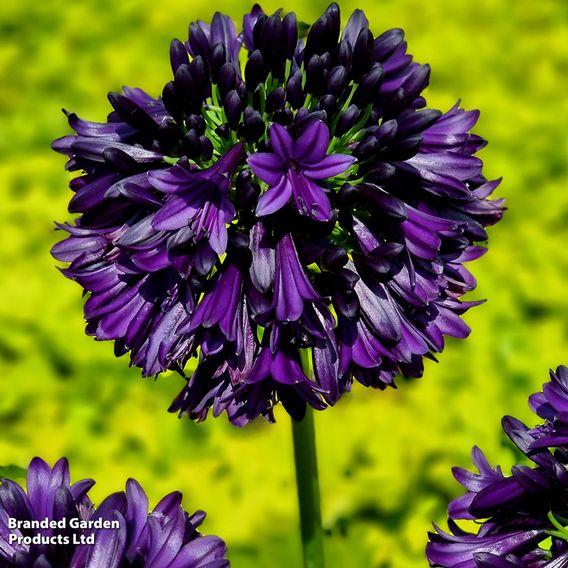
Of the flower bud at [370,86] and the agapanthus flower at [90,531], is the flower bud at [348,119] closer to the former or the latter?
the flower bud at [370,86]

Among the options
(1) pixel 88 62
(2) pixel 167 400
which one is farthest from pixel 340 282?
(1) pixel 88 62

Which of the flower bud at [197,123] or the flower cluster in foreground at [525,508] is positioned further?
the flower bud at [197,123]

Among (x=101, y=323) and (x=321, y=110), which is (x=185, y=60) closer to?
(x=321, y=110)

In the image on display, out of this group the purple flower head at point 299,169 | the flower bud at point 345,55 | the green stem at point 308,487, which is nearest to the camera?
the purple flower head at point 299,169

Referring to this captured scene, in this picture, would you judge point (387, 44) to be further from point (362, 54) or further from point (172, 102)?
→ point (172, 102)

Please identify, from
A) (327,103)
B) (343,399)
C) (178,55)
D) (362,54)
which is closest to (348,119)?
(327,103)

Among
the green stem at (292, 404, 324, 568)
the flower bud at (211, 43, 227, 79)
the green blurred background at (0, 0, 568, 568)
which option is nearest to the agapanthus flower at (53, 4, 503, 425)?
the flower bud at (211, 43, 227, 79)

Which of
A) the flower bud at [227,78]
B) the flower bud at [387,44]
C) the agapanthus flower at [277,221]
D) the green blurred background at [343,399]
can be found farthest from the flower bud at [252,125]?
the green blurred background at [343,399]
